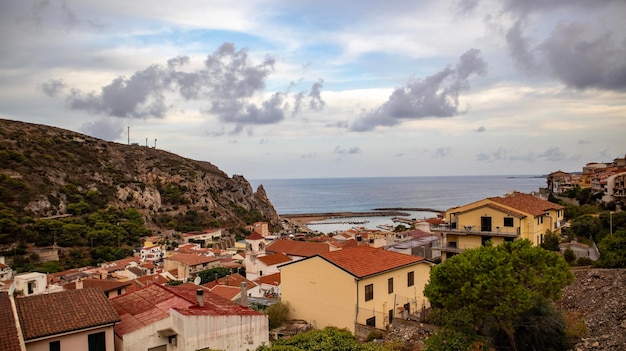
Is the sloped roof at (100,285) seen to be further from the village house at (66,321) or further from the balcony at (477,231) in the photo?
the balcony at (477,231)

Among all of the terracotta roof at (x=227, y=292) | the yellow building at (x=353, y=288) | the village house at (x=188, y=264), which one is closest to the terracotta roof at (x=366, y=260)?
the yellow building at (x=353, y=288)

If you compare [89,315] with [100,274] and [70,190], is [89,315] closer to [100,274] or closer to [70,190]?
[100,274]

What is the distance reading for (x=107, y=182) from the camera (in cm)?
9006

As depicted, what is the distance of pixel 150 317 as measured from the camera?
49.8ft

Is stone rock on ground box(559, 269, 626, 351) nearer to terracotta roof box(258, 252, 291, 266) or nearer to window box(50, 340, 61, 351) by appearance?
window box(50, 340, 61, 351)

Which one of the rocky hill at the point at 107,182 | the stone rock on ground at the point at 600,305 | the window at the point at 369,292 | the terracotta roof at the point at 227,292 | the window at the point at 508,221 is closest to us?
the stone rock on ground at the point at 600,305

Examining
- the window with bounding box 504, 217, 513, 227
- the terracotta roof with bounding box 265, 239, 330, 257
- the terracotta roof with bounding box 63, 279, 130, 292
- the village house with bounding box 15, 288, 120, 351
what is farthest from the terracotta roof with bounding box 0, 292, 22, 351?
the terracotta roof with bounding box 265, 239, 330, 257

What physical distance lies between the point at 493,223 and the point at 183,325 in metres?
23.4

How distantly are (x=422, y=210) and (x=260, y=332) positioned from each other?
143819 mm

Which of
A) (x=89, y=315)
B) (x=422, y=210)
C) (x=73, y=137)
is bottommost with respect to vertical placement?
(x=422, y=210)

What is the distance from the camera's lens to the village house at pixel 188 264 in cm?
4703

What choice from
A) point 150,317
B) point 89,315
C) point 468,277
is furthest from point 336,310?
point 89,315

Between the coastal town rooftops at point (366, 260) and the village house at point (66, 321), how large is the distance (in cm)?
1057

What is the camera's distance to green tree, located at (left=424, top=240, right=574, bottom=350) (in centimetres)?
1482
